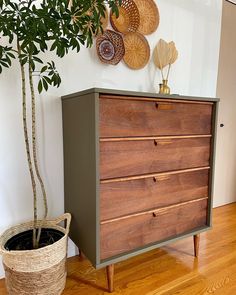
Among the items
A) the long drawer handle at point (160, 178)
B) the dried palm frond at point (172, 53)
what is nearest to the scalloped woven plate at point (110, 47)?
the dried palm frond at point (172, 53)

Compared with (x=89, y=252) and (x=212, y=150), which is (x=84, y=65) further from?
(x=89, y=252)

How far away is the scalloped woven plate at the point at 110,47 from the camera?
1619 mm

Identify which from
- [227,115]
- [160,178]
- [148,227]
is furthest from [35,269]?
[227,115]

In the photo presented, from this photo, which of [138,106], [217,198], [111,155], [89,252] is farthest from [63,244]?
[217,198]

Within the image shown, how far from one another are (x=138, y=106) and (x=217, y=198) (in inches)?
77.8

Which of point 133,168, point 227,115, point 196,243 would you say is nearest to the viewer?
point 133,168

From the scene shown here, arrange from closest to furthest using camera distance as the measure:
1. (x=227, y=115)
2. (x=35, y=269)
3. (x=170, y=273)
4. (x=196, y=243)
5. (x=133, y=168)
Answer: (x=35, y=269), (x=133, y=168), (x=170, y=273), (x=196, y=243), (x=227, y=115)

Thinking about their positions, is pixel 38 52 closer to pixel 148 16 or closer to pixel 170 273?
pixel 148 16

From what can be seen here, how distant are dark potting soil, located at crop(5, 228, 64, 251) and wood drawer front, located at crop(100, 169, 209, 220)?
36cm

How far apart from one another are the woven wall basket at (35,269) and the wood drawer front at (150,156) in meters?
0.47

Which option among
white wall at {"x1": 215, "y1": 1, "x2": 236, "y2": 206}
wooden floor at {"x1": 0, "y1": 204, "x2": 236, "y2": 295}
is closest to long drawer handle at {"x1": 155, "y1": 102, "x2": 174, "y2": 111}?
wooden floor at {"x1": 0, "y1": 204, "x2": 236, "y2": 295}

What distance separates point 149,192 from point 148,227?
22cm

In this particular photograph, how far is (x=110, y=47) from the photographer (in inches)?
64.9

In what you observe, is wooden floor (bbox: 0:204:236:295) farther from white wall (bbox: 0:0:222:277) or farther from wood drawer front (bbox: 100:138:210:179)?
wood drawer front (bbox: 100:138:210:179)
